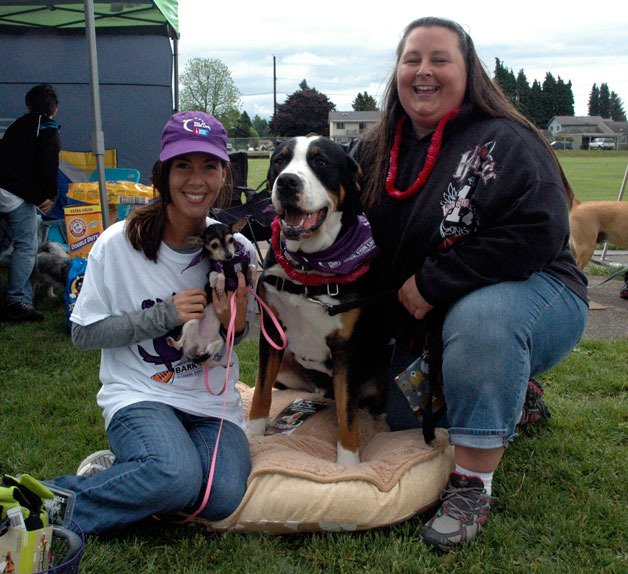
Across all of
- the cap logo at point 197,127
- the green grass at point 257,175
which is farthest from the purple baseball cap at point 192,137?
the green grass at point 257,175

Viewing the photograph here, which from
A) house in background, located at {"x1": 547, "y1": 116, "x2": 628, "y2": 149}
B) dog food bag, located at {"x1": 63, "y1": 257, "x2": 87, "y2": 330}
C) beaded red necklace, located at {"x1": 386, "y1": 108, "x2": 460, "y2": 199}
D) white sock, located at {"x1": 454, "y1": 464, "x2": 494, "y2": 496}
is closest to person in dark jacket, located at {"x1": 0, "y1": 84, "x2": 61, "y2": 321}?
dog food bag, located at {"x1": 63, "y1": 257, "x2": 87, "y2": 330}

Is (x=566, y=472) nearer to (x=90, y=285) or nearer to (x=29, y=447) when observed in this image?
(x=90, y=285)

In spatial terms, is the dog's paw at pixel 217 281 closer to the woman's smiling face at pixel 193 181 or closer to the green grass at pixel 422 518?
the woman's smiling face at pixel 193 181

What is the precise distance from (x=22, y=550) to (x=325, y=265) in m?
1.33

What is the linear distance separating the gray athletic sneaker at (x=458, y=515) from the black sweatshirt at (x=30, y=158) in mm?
4227

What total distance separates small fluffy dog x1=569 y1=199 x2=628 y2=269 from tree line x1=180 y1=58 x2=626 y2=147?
4.56 feet

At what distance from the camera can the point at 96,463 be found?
227 cm

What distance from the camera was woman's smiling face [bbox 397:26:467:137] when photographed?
2.36 m

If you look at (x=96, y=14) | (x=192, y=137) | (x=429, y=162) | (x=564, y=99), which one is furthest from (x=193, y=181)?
(x=564, y=99)

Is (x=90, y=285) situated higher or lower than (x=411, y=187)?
lower

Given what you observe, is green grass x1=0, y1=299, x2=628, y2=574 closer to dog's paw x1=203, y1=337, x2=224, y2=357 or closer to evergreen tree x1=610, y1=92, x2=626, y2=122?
dog's paw x1=203, y1=337, x2=224, y2=357

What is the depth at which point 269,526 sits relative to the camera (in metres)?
2.11

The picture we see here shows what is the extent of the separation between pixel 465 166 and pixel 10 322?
3.99m

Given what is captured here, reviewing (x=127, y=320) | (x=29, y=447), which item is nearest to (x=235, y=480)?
(x=127, y=320)
